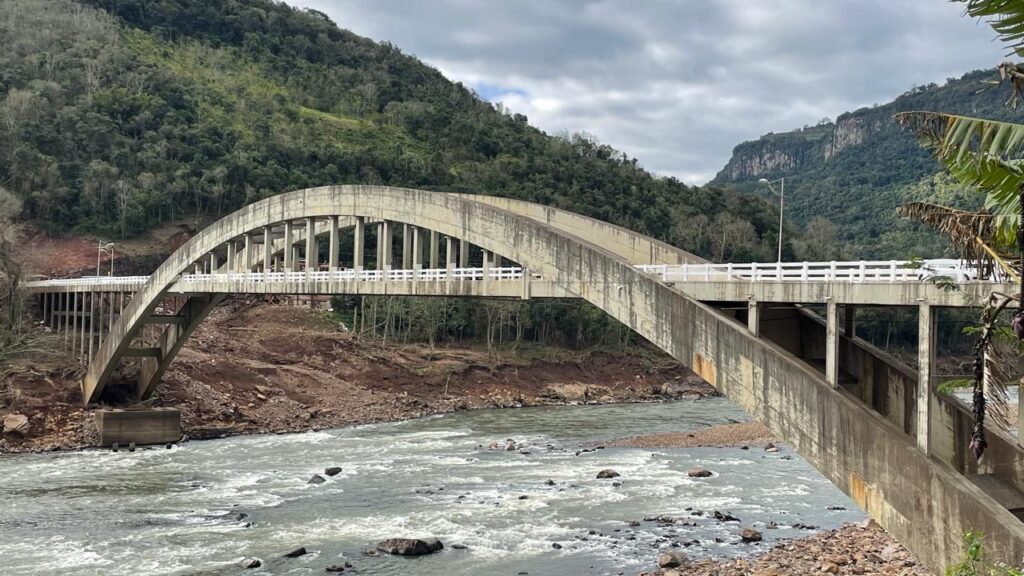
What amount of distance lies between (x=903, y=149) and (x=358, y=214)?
167m

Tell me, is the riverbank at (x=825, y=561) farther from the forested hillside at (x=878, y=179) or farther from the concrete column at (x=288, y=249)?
the forested hillside at (x=878, y=179)

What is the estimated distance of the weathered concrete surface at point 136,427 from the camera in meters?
41.4

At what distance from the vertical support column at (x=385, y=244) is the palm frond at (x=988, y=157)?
1913 centimetres

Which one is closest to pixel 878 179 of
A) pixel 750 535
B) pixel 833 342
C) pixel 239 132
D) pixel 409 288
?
pixel 239 132

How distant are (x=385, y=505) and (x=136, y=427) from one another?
19.5 m

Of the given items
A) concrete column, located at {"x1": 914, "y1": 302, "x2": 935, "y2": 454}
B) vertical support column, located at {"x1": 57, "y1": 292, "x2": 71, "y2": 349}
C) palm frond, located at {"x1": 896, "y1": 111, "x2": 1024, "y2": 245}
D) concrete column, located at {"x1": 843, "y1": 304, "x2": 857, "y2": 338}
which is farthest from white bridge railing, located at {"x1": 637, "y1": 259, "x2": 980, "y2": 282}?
vertical support column, located at {"x1": 57, "y1": 292, "x2": 71, "y2": 349}

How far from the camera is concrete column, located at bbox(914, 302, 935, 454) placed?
38.1 feet

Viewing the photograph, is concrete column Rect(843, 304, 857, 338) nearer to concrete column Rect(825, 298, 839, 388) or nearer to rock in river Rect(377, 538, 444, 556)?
concrete column Rect(825, 298, 839, 388)

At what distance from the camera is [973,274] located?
11961mm

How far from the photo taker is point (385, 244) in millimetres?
26781

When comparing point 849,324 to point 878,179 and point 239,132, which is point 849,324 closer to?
point 239,132

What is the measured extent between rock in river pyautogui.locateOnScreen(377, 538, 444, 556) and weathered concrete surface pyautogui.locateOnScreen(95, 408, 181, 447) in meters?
23.5

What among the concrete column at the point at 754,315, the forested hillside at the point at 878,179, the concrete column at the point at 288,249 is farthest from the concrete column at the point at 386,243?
the forested hillside at the point at 878,179

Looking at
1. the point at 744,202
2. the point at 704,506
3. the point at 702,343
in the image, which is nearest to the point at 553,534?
the point at 704,506
